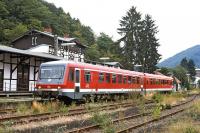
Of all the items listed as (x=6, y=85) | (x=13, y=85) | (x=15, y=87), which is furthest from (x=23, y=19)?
(x=6, y=85)

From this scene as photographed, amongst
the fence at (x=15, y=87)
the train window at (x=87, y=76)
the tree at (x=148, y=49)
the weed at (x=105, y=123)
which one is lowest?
the weed at (x=105, y=123)

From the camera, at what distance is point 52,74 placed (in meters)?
23.5

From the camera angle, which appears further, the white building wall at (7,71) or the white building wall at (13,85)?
the white building wall at (13,85)

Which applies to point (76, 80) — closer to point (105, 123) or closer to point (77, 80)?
point (77, 80)

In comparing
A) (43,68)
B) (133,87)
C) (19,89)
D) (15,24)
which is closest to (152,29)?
(15,24)

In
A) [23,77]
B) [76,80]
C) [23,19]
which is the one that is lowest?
[76,80]

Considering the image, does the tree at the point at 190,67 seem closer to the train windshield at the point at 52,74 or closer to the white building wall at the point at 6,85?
the white building wall at the point at 6,85

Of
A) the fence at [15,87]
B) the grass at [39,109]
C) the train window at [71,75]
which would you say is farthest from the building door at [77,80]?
the fence at [15,87]

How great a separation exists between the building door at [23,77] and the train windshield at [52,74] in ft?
28.0

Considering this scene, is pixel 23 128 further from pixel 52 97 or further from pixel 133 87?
pixel 133 87

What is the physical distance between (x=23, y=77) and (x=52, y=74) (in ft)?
32.9

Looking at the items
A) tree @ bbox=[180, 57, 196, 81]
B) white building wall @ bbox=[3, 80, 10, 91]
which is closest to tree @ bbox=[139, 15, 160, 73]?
white building wall @ bbox=[3, 80, 10, 91]

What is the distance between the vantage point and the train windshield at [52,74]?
2302 centimetres

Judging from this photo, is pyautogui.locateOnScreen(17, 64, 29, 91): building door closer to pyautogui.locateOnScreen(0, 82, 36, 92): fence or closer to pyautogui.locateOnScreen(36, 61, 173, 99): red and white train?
pyautogui.locateOnScreen(0, 82, 36, 92): fence
